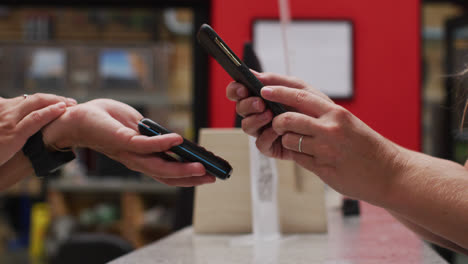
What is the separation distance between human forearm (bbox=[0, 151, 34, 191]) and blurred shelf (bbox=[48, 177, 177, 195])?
2.64 metres

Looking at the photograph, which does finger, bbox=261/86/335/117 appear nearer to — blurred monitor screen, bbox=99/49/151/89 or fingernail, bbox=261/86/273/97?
fingernail, bbox=261/86/273/97

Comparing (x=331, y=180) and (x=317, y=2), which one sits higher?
(x=317, y=2)

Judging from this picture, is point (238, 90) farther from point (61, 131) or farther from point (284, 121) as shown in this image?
point (61, 131)

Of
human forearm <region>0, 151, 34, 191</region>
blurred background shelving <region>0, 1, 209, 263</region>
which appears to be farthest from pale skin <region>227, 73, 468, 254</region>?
blurred background shelving <region>0, 1, 209, 263</region>

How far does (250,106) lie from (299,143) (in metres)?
0.11

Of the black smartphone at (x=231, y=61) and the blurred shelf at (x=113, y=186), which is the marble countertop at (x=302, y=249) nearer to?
the black smartphone at (x=231, y=61)

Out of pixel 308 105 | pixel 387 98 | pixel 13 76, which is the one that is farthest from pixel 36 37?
pixel 308 105

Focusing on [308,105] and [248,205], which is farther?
[248,205]

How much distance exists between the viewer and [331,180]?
630 mm

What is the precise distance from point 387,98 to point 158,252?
7.54 feet

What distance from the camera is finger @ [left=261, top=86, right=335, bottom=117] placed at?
62 centimetres

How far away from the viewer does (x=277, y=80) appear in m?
0.75

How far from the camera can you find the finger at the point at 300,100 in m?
0.62

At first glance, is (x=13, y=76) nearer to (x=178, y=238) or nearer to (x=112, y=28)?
(x=112, y=28)
